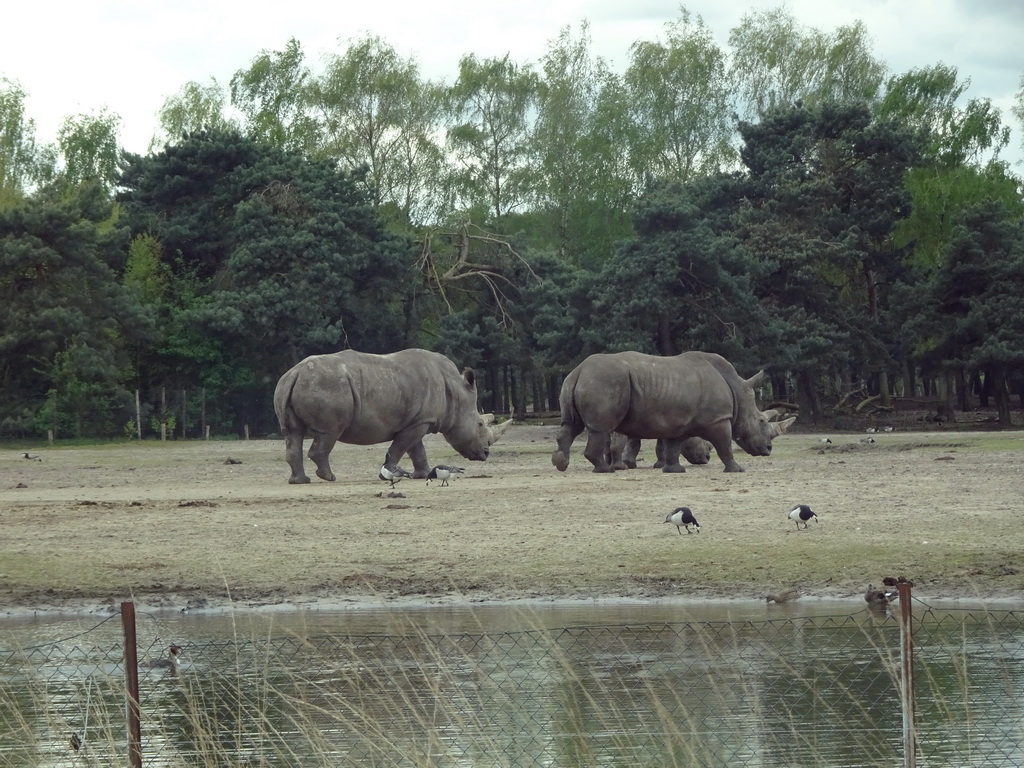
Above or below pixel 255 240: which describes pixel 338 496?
below

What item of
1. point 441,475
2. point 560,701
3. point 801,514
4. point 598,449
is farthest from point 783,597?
point 598,449

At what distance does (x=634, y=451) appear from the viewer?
24.0m

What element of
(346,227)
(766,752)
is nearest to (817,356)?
(346,227)

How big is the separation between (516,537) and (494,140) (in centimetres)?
4055

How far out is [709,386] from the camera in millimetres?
22281

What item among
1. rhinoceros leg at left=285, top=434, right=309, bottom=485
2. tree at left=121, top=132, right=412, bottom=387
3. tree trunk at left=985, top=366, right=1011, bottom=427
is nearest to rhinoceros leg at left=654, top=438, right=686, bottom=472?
rhinoceros leg at left=285, top=434, right=309, bottom=485

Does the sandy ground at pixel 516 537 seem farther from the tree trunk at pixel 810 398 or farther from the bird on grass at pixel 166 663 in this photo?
the tree trunk at pixel 810 398

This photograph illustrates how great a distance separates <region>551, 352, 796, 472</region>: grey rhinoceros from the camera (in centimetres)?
2195

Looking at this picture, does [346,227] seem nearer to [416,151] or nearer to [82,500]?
[416,151]

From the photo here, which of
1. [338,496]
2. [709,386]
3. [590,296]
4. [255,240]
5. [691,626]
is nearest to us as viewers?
[691,626]

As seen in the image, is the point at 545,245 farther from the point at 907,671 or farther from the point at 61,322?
the point at 907,671

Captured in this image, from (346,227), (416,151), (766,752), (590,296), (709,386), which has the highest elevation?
(416,151)

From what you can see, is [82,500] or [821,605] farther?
[82,500]

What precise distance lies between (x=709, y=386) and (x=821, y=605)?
444 inches
